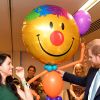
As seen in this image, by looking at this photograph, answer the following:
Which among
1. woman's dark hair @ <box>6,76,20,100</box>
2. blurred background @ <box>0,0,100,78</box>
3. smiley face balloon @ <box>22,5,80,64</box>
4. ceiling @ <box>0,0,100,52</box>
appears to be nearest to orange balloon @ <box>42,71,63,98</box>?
smiley face balloon @ <box>22,5,80,64</box>

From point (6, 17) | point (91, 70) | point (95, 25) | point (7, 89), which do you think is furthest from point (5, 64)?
point (95, 25)

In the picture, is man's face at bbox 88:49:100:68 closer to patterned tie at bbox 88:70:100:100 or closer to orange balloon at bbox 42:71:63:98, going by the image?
patterned tie at bbox 88:70:100:100

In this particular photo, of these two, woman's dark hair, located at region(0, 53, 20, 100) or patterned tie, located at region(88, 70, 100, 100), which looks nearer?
patterned tie, located at region(88, 70, 100, 100)

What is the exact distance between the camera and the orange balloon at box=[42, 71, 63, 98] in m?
1.96

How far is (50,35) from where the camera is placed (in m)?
1.86

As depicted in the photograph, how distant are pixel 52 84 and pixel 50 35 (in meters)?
0.37

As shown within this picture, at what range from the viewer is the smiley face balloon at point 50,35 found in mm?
1865

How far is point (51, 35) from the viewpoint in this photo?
1860 millimetres

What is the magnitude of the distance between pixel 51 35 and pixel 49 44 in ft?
0.21

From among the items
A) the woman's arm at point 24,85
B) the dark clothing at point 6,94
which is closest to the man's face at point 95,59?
the woman's arm at point 24,85

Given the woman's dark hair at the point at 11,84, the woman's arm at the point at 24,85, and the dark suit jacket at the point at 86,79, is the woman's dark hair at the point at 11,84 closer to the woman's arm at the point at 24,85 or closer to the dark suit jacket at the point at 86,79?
the woman's arm at the point at 24,85

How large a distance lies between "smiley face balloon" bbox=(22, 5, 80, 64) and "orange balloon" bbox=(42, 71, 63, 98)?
0.35 feet

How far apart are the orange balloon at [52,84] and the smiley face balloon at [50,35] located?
0.35 ft

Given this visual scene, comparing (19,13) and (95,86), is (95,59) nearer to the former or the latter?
(95,86)
